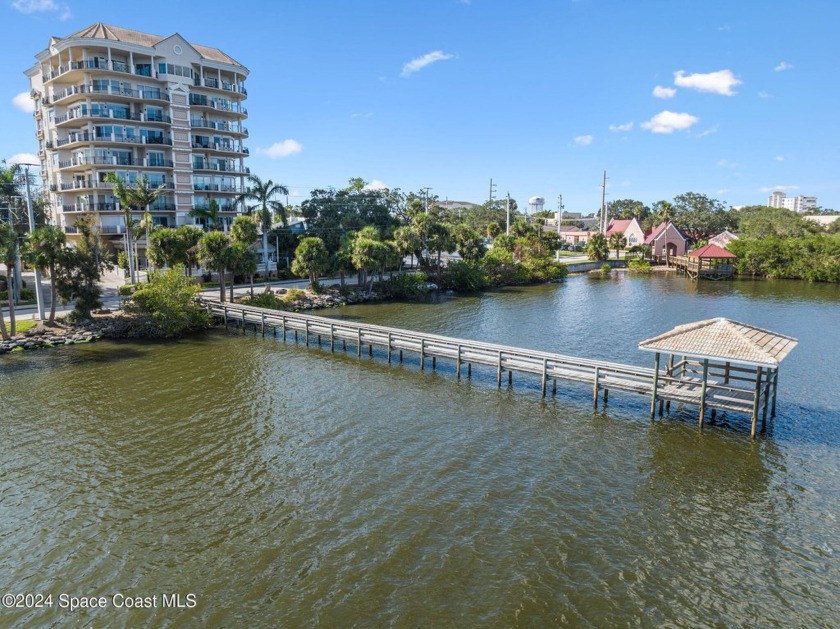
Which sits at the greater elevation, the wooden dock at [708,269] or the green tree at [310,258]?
the green tree at [310,258]

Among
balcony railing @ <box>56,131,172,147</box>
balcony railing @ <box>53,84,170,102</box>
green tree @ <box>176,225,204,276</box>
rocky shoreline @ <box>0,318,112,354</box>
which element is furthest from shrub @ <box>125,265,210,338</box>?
balcony railing @ <box>53,84,170,102</box>

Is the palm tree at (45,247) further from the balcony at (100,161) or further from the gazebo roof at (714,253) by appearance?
the gazebo roof at (714,253)

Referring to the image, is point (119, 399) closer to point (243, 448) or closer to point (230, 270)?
point (243, 448)

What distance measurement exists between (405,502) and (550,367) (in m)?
12.4

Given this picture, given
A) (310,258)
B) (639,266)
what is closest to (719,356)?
(310,258)

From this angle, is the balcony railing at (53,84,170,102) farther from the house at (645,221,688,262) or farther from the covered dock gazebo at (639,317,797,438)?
the house at (645,221,688,262)

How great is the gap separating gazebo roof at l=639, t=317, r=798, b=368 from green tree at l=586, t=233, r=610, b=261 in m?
79.2

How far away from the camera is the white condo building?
6131 centimetres

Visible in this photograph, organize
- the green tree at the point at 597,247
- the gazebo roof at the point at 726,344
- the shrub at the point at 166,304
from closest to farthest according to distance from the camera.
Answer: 1. the gazebo roof at the point at 726,344
2. the shrub at the point at 166,304
3. the green tree at the point at 597,247

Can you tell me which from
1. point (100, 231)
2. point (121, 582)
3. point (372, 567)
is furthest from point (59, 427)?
point (100, 231)

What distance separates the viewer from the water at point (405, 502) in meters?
12.7

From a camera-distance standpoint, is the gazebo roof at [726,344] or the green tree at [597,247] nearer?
the gazebo roof at [726,344]

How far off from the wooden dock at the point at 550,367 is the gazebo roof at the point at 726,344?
106 centimetres

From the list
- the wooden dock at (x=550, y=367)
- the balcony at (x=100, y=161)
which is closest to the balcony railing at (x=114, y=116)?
the balcony at (x=100, y=161)
